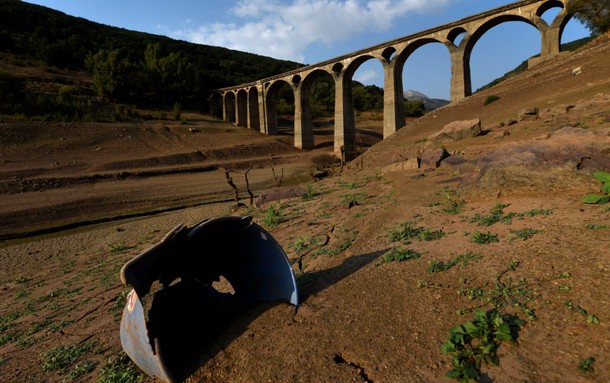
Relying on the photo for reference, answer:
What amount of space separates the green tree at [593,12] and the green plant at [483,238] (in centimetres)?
2313

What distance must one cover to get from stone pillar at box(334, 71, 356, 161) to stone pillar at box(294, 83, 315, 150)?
5612 mm

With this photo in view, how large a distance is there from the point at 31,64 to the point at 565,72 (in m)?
59.6

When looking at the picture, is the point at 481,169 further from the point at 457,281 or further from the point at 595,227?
the point at 457,281

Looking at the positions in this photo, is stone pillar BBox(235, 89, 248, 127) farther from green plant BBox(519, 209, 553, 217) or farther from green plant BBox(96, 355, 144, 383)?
green plant BBox(96, 355, 144, 383)

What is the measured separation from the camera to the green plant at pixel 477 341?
2.00 m

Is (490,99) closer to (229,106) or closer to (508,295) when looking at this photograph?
(508,295)

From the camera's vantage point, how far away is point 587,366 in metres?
1.86

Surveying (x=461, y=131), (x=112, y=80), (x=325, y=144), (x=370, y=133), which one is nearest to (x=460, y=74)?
(x=461, y=131)

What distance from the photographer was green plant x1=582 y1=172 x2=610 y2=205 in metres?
3.85

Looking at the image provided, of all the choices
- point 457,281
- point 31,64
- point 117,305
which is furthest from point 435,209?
point 31,64

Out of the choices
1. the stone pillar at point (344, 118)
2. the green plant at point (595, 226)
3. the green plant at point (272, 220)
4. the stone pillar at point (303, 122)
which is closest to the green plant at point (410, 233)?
the green plant at point (595, 226)

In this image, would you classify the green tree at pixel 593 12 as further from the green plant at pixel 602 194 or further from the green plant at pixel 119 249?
the green plant at pixel 119 249

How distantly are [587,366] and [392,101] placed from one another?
25.4m

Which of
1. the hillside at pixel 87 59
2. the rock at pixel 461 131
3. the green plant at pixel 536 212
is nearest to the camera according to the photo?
the green plant at pixel 536 212
